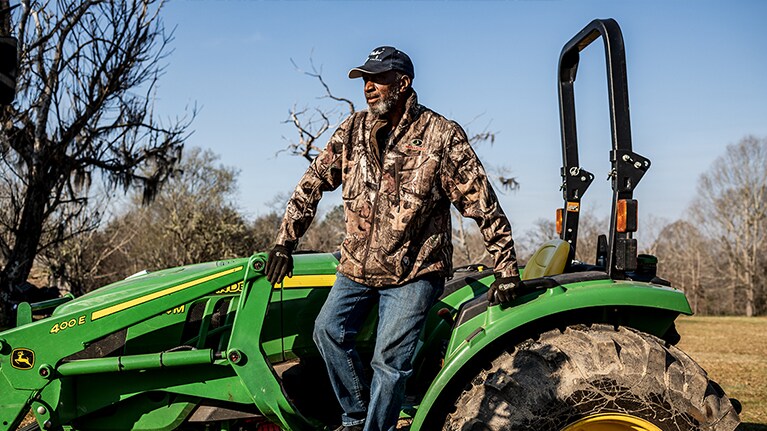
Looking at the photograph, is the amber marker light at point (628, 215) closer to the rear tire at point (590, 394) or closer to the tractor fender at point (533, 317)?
the tractor fender at point (533, 317)

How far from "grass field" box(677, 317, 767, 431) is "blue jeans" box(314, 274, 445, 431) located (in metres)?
1.65

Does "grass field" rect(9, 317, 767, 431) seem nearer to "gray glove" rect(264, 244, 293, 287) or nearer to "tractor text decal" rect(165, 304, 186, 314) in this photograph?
"gray glove" rect(264, 244, 293, 287)

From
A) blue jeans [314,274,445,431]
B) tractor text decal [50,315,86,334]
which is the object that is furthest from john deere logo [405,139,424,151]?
tractor text decal [50,315,86,334]

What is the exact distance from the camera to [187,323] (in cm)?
384

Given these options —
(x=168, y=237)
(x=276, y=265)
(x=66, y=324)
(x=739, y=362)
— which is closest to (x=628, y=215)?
(x=276, y=265)

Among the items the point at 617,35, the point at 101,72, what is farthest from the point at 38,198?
the point at 617,35

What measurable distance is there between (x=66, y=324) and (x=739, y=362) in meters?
12.1

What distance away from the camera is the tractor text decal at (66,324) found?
11.5ft

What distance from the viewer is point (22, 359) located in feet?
11.4

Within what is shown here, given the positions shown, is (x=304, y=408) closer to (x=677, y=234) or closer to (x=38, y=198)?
(x=38, y=198)

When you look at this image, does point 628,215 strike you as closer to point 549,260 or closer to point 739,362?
point 549,260

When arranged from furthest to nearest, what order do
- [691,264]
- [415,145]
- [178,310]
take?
[691,264] < [178,310] < [415,145]

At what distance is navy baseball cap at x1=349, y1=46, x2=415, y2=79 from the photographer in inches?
135

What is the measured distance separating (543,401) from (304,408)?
1287 millimetres
